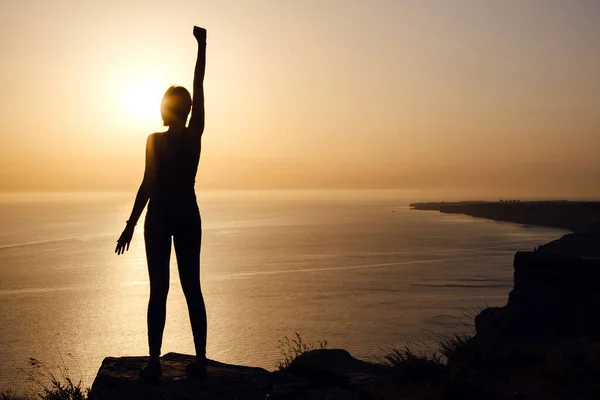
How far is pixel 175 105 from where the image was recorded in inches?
247

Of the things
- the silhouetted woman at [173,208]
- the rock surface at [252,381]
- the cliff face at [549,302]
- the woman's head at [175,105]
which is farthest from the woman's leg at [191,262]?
the cliff face at [549,302]

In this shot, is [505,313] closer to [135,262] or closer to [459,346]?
[459,346]

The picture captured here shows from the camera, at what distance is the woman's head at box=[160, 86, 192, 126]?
20.5ft

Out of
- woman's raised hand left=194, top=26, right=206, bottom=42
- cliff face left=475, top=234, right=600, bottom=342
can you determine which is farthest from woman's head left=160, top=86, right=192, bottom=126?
cliff face left=475, top=234, right=600, bottom=342

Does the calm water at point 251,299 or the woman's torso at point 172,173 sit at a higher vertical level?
the woman's torso at point 172,173

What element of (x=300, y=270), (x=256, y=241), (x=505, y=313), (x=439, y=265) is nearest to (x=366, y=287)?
(x=300, y=270)

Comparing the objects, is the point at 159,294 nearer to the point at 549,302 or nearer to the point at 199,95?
the point at 199,95

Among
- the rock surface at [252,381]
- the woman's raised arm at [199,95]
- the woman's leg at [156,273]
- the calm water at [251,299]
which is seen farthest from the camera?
the calm water at [251,299]

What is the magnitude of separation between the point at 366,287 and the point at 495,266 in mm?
19217

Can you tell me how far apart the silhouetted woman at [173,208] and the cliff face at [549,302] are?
312 inches

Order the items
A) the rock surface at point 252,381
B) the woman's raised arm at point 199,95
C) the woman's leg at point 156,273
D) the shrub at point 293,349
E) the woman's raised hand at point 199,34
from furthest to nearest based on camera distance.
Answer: the shrub at point 293,349, the woman's raised hand at point 199,34, the woman's raised arm at point 199,95, the woman's leg at point 156,273, the rock surface at point 252,381

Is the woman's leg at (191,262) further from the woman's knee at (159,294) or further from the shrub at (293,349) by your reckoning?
the shrub at (293,349)

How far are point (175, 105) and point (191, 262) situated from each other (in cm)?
177

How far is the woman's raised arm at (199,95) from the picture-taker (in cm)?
635
